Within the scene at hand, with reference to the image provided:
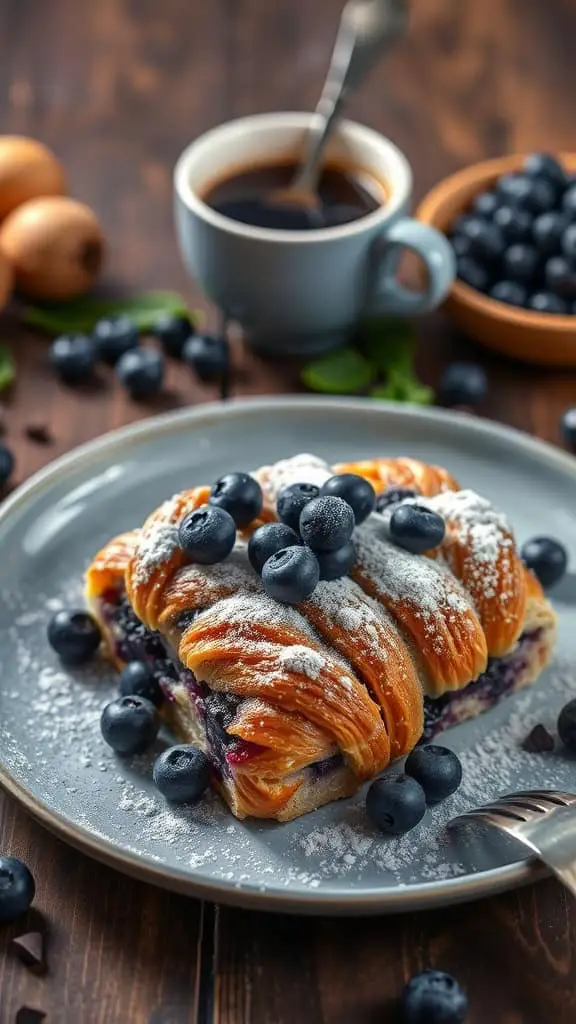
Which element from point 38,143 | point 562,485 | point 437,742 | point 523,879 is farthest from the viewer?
point 38,143

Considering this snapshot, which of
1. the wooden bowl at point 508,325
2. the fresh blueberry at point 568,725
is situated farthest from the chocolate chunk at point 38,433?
the fresh blueberry at point 568,725

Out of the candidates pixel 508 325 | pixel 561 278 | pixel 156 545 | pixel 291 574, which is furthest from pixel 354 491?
pixel 561 278

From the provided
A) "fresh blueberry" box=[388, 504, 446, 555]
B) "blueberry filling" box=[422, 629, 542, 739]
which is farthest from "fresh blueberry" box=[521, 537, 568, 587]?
"fresh blueberry" box=[388, 504, 446, 555]

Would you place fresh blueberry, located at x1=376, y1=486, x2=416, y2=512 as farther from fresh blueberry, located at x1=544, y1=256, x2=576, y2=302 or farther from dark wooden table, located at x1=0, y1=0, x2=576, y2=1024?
fresh blueberry, located at x1=544, y1=256, x2=576, y2=302

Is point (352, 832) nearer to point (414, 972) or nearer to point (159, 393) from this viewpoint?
point (414, 972)

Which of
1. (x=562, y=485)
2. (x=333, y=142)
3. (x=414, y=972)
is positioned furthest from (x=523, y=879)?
(x=333, y=142)

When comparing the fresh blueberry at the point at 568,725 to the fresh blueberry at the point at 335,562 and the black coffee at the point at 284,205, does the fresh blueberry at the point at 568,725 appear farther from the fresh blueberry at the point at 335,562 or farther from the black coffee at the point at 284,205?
the black coffee at the point at 284,205

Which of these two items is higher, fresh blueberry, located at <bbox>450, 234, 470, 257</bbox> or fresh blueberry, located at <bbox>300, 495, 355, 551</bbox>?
fresh blueberry, located at <bbox>300, 495, 355, 551</bbox>
